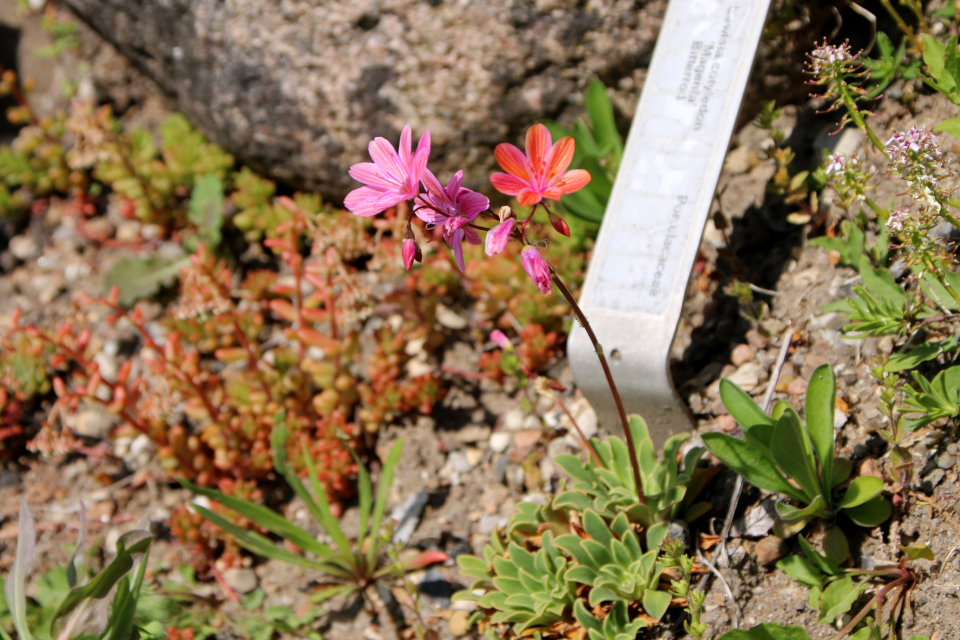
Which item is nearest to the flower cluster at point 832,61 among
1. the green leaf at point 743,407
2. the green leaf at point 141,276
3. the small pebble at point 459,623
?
the green leaf at point 743,407

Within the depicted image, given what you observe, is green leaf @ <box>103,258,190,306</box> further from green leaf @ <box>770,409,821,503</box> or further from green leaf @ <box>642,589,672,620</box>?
green leaf @ <box>770,409,821,503</box>

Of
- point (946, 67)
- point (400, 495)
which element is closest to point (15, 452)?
point (400, 495)

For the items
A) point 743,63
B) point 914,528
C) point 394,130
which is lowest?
point 914,528

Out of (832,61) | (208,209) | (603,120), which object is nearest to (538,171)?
(832,61)

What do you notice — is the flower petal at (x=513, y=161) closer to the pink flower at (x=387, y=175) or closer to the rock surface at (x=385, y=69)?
the pink flower at (x=387, y=175)

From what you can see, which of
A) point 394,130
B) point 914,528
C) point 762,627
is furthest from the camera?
point 394,130

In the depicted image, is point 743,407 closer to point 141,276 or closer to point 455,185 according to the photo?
point 455,185

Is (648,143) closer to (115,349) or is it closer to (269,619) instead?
(269,619)
